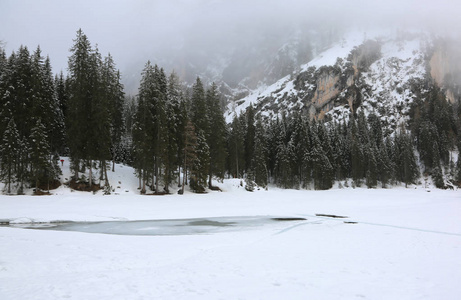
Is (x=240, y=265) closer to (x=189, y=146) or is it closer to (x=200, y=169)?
(x=200, y=169)

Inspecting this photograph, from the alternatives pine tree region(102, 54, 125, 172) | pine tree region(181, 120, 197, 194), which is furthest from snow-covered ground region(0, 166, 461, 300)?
pine tree region(102, 54, 125, 172)

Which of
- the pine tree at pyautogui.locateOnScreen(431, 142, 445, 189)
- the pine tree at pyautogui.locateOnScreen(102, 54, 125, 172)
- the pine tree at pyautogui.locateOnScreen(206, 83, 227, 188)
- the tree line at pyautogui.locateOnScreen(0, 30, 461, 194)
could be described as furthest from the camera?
the pine tree at pyautogui.locateOnScreen(431, 142, 445, 189)

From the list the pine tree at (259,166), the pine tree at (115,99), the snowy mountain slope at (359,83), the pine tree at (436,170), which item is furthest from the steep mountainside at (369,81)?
the pine tree at (115,99)

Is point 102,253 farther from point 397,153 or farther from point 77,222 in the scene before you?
point 397,153

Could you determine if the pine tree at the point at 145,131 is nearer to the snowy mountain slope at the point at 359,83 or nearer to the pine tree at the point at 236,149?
the pine tree at the point at 236,149

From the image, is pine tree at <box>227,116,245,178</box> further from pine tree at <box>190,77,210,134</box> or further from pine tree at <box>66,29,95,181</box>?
pine tree at <box>66,29,95,181</box>

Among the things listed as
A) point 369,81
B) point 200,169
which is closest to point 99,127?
point 200,169

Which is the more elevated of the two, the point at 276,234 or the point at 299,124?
the point at 299,124

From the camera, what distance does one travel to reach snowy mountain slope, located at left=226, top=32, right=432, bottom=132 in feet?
433

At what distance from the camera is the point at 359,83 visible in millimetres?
144250

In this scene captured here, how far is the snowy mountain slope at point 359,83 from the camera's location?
13200 centimetres

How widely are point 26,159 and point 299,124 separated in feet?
186

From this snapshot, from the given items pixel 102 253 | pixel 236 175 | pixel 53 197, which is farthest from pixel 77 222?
pixel 236 175

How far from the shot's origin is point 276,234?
42.8 feet
